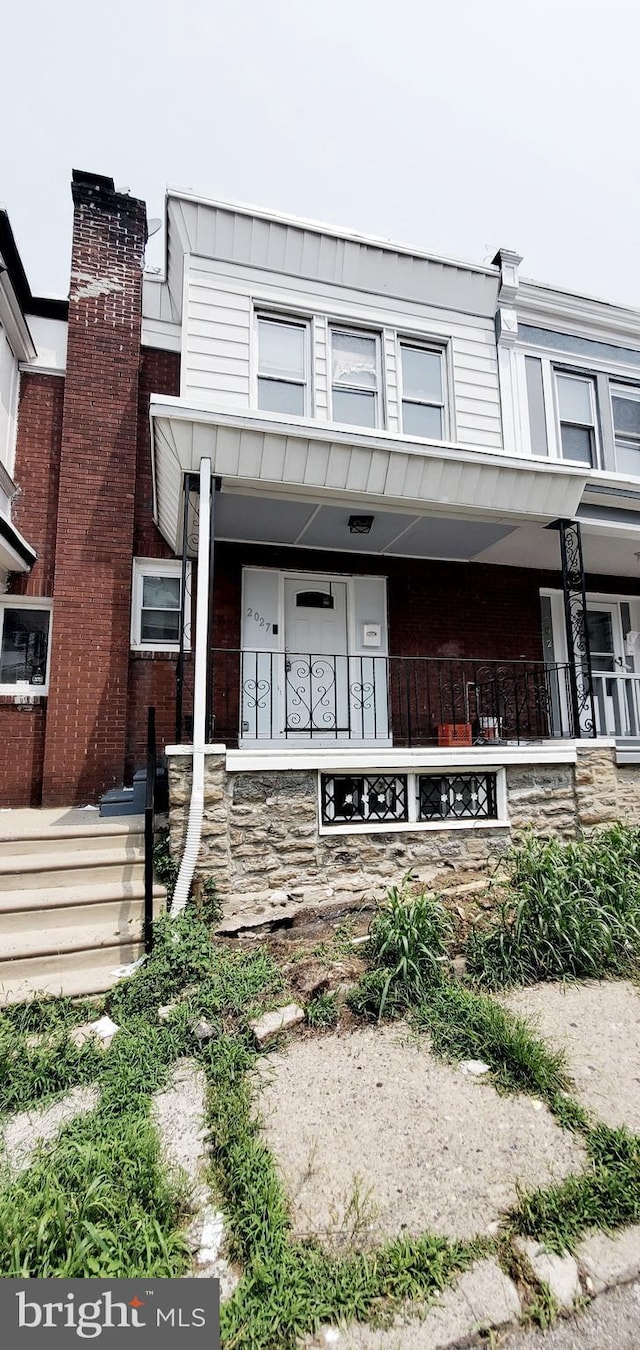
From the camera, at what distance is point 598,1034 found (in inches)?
132

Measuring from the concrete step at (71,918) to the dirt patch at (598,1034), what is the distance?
2.65 meters

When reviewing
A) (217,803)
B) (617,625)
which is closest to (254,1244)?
(217,803)

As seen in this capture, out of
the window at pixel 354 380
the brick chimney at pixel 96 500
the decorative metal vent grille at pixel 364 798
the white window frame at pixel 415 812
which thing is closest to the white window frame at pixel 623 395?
the window at pixel 354 380

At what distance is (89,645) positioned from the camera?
6.82 m

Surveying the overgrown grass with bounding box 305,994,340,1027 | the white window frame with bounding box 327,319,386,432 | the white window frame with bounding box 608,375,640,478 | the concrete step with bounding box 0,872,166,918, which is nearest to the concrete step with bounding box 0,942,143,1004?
the concrete step with bounding box 0,872,166,918

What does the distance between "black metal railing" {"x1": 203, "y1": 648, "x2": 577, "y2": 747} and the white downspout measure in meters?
1.42

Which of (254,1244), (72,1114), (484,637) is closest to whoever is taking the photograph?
(254,1244)

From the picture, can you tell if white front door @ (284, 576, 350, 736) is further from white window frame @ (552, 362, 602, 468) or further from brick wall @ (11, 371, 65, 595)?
white window frame @ (552, 362, 602, 468)

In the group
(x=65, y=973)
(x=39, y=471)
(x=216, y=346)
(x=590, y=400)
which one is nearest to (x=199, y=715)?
(x=65, y=973)

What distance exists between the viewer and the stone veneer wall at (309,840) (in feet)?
15.4

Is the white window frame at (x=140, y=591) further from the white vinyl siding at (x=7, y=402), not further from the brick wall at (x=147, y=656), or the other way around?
the white vinyl siding at (x=7, y=402)

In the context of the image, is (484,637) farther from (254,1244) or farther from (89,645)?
(254,1244)

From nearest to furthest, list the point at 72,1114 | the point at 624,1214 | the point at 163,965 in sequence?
the point at 624,1214
the point at 72,1114
the point at 163,965

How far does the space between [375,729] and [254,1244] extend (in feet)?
17.8
